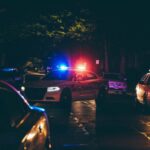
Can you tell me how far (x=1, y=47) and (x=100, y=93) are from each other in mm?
30201

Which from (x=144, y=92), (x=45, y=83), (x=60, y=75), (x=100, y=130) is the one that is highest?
(x=60, y=75)

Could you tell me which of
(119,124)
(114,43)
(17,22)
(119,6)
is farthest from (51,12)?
(119,124)

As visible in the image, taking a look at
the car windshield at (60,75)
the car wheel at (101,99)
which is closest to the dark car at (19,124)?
the car windshield at (60,75)

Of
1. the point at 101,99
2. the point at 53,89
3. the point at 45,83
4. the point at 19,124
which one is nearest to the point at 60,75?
the point at 45,83

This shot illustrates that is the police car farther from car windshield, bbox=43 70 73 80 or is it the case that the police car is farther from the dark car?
the dark car

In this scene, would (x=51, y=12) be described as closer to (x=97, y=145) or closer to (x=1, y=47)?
(x=1, y=47)

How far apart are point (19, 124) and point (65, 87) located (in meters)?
15.7

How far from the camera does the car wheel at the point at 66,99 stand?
21281 millimetres

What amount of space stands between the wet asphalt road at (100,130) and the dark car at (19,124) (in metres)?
4.81

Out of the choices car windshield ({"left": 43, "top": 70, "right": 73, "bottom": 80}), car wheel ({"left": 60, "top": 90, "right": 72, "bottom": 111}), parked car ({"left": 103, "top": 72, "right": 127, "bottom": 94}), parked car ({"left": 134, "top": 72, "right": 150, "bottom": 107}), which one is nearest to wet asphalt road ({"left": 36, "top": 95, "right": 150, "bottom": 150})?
parked car ({"left": 134, "top": 72, "right": 150, "bottom": 107})

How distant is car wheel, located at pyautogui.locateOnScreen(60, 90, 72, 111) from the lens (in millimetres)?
21281

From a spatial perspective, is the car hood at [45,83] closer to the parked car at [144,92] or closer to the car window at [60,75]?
the car window at [60,75]

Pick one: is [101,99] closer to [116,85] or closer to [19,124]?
[116,85]

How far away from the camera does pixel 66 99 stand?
70.3ft
